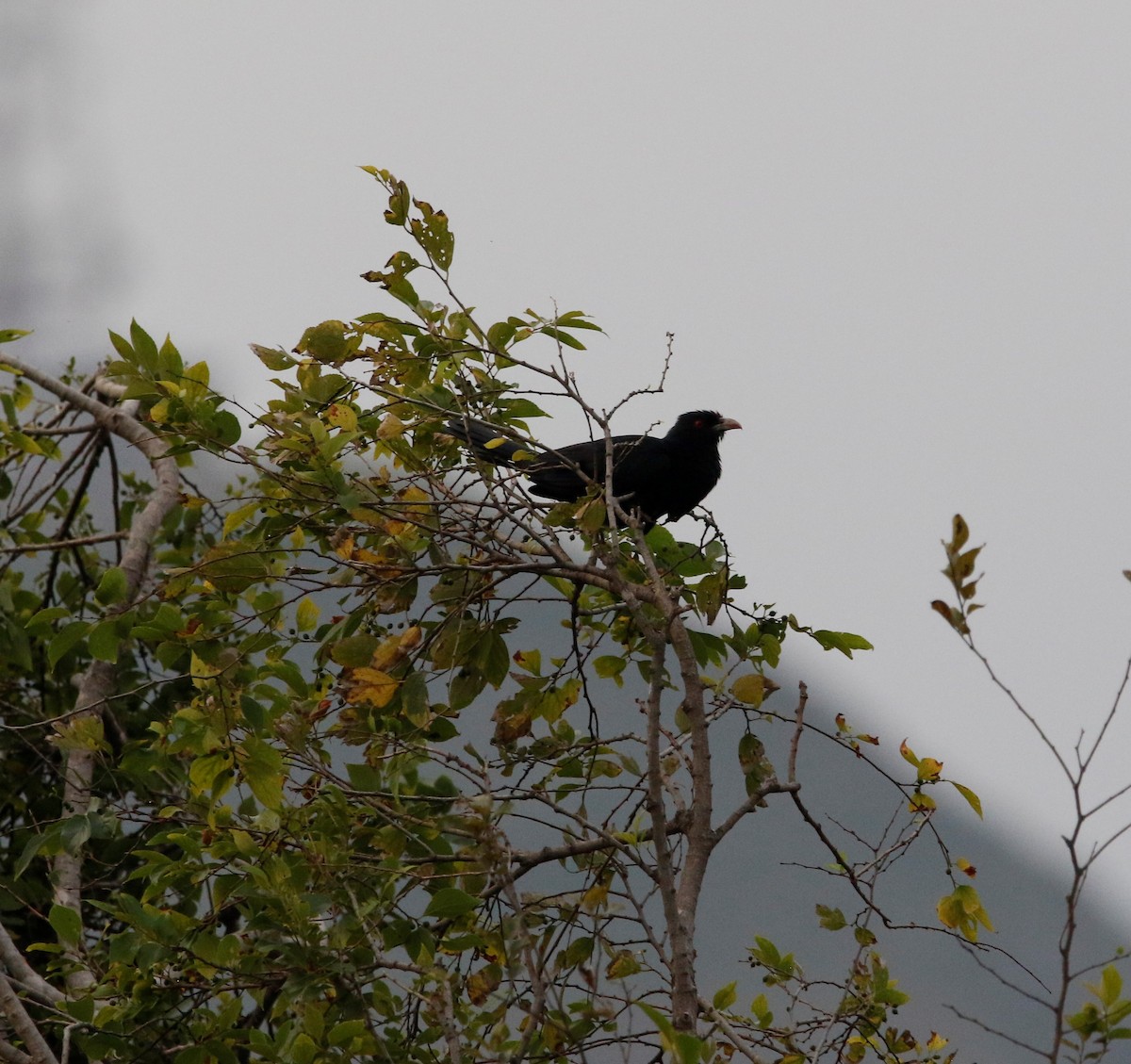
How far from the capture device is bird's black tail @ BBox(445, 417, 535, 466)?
8.09 feet

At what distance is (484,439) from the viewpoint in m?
3.48

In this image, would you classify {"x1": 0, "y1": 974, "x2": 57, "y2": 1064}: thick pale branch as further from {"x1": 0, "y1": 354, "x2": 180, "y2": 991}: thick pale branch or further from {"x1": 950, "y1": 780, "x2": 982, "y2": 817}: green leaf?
{"x1": 950, "y1": 780, "x2": 982, "y2": 817}: green leaf

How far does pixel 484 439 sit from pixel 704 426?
66.8 inches

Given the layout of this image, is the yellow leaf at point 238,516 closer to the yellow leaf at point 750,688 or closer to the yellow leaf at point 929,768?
the yellow leaf at point 750,688

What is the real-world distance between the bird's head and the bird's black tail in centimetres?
137

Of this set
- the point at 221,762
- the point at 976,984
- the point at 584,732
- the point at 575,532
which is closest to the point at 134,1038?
the point at 221,762

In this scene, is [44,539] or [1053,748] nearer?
[1053,748]

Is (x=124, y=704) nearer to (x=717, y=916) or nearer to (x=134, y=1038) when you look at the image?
(x=134, y=1038)

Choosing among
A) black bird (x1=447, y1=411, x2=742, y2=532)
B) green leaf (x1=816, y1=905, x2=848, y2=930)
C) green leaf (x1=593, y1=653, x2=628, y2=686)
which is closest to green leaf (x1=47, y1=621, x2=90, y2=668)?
green leaf (x1=593, y1=653, x2=628, y2=686)

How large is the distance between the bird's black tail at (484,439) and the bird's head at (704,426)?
1372mm

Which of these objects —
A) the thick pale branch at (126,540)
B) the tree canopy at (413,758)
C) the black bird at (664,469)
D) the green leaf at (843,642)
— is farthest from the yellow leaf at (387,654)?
the black bird at (664,469)

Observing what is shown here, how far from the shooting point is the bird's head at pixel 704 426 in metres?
4.95

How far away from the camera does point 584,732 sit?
279cm

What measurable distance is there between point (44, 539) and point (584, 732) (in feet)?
9.88
